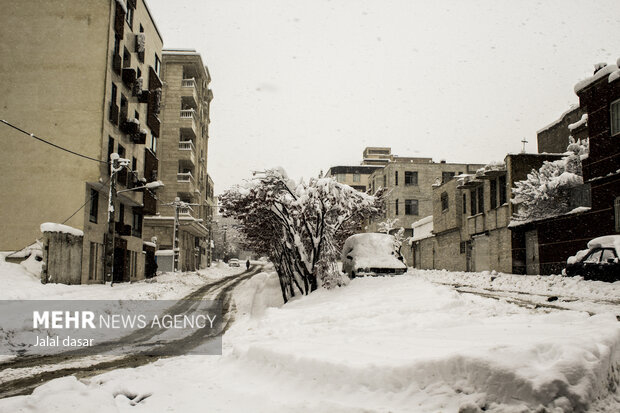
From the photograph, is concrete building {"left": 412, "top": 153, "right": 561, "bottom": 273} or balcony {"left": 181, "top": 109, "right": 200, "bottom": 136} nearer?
concrete building {"left": 412, "top": 153, "right": 561, "bottom": 273}

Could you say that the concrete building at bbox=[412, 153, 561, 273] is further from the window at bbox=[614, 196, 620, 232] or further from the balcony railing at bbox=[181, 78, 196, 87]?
the balcony railing at bbox=[181, 78, 196, 87]

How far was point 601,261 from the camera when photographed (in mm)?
15602

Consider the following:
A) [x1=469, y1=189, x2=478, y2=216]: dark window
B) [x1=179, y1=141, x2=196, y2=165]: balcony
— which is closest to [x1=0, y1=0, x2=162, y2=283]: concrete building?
[x1=179, y1=141, x2=196, y2=165]: balcony

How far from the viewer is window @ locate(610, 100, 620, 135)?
18044 millimetres

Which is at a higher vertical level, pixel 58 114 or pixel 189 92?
pixel 189 92

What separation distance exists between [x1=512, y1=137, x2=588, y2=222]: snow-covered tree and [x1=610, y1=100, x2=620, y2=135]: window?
23.7 feet

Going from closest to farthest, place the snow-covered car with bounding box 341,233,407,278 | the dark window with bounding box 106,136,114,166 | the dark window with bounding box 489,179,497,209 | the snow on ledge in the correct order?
the snow-covered car with bounding box 341,233,407,278 < the snow on ledge < the dark window with bounding box 106,136,114,166 < the dark window with bounding box 489,179,497,209

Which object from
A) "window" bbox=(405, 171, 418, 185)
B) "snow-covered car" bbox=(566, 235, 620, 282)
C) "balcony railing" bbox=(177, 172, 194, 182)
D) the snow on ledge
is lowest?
"snow-covered car" bbox=(566, 235, 620, 282)

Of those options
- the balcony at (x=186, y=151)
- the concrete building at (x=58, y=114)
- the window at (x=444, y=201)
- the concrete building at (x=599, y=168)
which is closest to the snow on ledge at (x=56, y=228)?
the concrete building at (x=58, y=114)

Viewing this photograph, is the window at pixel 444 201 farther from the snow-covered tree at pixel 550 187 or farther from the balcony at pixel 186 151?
the balcony at pixel 186 151

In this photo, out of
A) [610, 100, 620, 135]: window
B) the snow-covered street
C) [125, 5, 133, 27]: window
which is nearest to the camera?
the snow-covered street

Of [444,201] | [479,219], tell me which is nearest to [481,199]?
[479,219]

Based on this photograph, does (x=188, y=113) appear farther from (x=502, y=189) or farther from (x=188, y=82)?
(x=502, y=189)

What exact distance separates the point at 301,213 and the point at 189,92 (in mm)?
38210
